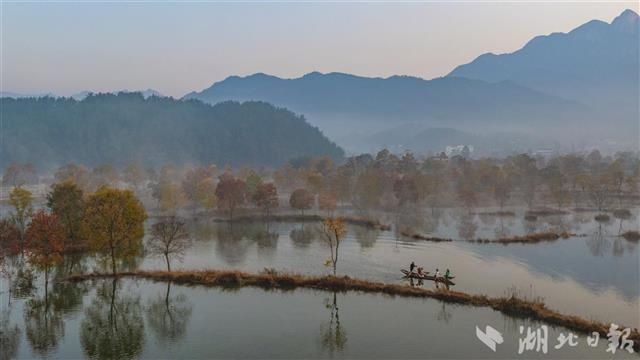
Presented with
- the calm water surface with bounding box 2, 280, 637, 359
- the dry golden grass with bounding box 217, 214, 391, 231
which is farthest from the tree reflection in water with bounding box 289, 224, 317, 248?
the calm water surface with bounding box 2, 280, 637, 359

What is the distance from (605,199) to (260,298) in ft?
252

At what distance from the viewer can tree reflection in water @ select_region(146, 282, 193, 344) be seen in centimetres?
2825

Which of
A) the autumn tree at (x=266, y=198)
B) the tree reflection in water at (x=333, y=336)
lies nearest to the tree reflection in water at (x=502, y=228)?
the autumn tree at (x=266, y=198)

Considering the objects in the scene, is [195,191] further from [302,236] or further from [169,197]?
[302,236]

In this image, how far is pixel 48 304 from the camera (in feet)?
108

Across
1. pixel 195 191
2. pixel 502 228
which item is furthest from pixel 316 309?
pixel 195 191

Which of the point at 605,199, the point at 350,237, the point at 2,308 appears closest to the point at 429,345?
the point at 2,308

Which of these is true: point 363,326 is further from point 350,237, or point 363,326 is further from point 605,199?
point 605,199

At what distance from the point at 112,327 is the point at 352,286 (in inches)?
594

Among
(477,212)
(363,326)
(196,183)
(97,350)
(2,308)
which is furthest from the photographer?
(196,183)

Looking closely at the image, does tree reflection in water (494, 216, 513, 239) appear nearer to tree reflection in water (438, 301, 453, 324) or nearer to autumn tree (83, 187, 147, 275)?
tree reflection in water (438, 301, 453, 324)

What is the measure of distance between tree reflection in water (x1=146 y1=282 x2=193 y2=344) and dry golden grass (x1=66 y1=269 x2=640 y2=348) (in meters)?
3.48

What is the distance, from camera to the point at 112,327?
2930 centimetres

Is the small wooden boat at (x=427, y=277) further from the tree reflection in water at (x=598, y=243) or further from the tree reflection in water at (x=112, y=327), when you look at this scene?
the tree reflection in water at (x=598, y=243)
